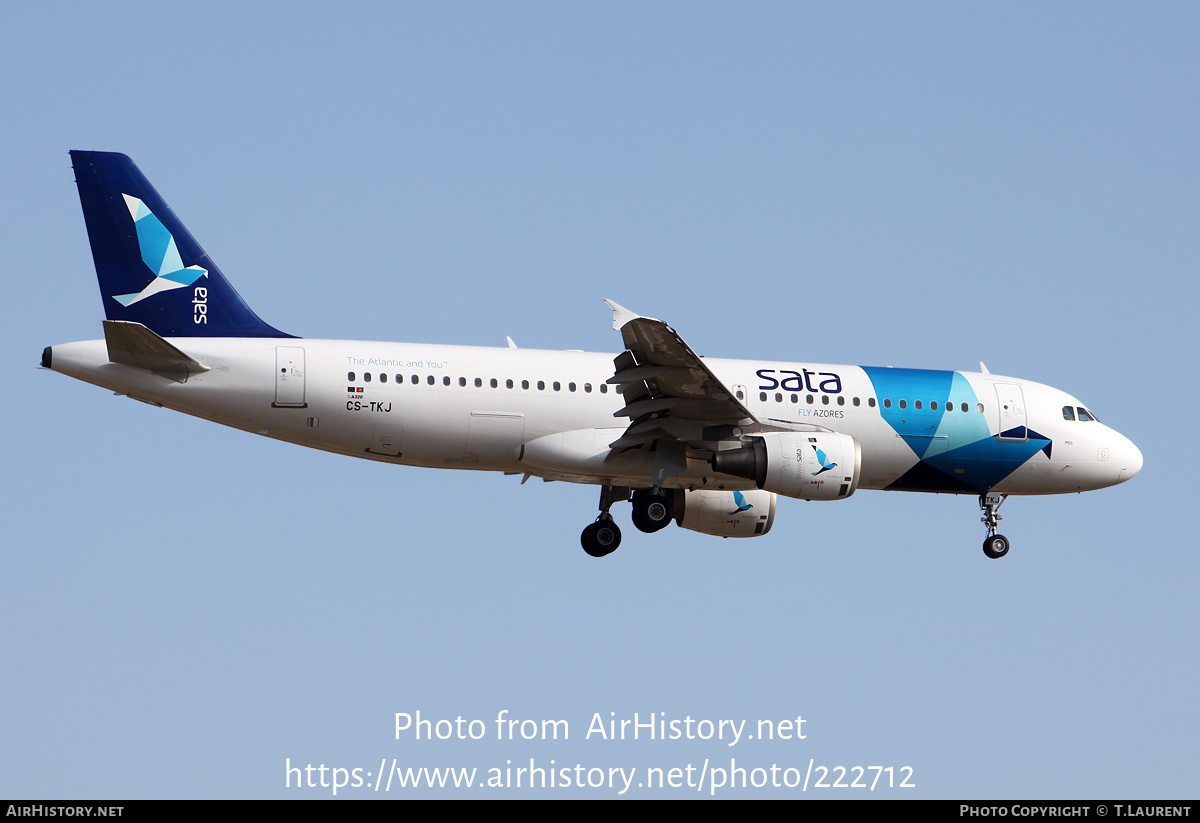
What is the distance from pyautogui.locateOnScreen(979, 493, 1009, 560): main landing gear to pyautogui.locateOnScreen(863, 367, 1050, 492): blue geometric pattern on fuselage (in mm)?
499

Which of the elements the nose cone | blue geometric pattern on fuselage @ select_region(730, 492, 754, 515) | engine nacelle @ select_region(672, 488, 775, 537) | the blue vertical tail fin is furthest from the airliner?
the nose cone

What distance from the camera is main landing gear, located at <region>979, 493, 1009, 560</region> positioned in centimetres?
3369

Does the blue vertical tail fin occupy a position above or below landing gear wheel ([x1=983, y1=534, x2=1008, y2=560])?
above

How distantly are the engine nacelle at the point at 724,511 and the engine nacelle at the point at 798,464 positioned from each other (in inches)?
148

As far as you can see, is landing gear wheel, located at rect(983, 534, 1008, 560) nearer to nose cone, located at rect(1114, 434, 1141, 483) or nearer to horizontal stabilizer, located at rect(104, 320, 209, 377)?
nose cone, located at rect(1114, 434, 1141, 483)

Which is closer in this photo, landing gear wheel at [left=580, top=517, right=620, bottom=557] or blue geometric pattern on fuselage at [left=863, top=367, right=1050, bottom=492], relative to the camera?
blue geometric pattern on fuselage at [left=863, top=367, right=1050, bottom=492]

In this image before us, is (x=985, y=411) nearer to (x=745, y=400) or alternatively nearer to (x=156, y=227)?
(x=745, y=400)

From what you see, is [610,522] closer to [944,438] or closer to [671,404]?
[671,404]

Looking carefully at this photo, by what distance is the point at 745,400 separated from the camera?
3139 cm

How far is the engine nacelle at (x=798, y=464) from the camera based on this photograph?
29219mm

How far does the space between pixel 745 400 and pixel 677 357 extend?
139 inches

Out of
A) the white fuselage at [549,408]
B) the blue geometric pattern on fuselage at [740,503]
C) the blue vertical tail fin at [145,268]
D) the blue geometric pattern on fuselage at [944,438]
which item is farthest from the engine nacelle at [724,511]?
the blue vertical tail fin at [145,268]

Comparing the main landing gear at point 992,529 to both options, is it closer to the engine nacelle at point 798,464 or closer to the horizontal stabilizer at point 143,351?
the engine nacelle at point 798,464

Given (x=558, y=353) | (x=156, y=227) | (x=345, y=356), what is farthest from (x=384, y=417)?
(x=156, y=227)
